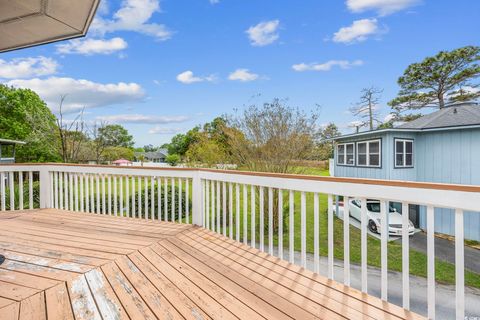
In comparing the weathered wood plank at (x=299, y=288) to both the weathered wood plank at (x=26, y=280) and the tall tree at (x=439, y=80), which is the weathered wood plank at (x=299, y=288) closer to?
the weathered wood plank at (x=26, y=280)

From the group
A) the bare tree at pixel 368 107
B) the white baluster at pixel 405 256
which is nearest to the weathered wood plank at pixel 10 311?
the white baluster at pixel 405 256

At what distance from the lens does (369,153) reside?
1140cm

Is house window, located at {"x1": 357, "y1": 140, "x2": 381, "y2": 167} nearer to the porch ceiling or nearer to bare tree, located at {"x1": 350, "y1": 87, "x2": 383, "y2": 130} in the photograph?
bare tree, located at {"x1": 350, "y1": 87, "x2": 383, "y2": 130}

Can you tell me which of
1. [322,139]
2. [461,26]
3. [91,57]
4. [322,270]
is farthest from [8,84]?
[461,26]

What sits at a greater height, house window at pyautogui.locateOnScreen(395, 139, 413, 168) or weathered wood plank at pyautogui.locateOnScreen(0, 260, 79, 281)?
house window at pyautogui.locateOnScreen(395, 139, 413, 168)

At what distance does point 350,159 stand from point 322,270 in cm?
777

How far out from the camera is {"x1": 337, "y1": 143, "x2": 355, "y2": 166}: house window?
12625 millimetres

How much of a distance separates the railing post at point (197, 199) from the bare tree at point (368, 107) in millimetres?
19475

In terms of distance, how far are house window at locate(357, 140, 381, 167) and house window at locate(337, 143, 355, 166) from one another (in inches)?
19.3

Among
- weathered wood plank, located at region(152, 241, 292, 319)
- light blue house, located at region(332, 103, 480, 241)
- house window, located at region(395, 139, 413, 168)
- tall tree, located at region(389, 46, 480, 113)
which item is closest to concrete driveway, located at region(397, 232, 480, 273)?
light blue house, located at region(332, 103, 480, 241)

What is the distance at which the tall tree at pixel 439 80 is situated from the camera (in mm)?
16484

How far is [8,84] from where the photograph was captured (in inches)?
894

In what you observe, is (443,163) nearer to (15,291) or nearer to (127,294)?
(127,294)

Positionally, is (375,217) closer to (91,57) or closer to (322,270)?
(322,270)
